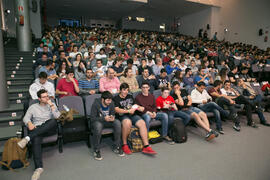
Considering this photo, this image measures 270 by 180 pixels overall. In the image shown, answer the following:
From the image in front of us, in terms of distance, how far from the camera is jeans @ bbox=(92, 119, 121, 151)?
2.79 metres

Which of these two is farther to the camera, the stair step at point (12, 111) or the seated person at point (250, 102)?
the seated person at point (250, 102)

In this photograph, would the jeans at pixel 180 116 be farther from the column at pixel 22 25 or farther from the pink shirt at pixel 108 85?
the column at pixel 22 25

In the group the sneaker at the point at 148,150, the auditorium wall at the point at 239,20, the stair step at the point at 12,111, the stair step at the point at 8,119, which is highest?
the auditorium wall at the point at 239,20

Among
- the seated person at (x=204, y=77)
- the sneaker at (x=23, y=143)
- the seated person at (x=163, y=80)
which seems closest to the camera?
the sneaker at (x=23, y=143)

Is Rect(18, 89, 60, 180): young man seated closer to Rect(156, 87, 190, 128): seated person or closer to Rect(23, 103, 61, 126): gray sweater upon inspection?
Rect(23, 103, 61, 126): gray sweater

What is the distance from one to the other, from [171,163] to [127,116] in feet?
3.53

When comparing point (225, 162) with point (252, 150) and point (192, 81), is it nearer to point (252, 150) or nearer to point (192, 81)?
point (252, 150)

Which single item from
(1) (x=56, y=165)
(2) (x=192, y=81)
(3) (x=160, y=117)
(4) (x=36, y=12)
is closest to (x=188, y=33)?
(4) (x=36, y=12)

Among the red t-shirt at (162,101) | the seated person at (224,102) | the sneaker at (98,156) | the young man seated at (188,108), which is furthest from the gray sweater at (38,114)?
the seated person at (224,102)

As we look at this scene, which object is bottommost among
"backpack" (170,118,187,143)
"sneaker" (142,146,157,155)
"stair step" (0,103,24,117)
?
"sneaker" (142,146,157,155)

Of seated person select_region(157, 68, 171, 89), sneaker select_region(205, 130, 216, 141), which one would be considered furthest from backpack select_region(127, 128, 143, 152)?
seated person select_region(157, 68, 171, 89)

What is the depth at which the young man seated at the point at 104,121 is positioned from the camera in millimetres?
2805

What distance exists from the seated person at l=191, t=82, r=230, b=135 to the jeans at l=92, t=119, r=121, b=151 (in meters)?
1.96

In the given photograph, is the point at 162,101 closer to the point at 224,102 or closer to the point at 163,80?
the point at 163,80
